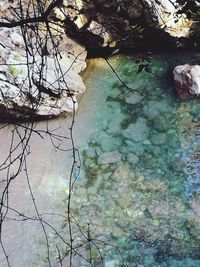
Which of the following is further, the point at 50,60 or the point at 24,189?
the point at 50,60

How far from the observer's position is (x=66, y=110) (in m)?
6.12

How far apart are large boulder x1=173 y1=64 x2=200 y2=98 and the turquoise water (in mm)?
147

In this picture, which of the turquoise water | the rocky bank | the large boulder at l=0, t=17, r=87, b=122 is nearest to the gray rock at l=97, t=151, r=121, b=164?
the turquoise water

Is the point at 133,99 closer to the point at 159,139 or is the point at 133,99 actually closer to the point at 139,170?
the point at 159,139

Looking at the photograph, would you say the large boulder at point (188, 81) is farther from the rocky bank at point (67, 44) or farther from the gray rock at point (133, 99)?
the rocky bank at point (67, 44)

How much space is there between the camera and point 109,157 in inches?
212

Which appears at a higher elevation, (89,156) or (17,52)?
(17,52)

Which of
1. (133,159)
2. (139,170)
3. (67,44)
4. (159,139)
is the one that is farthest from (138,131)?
(67,44)

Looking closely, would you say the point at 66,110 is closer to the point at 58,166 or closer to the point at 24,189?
the point at 58,166

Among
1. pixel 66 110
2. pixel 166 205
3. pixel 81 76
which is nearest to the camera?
pixel 166 205

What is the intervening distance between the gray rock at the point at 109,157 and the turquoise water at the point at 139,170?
13mm

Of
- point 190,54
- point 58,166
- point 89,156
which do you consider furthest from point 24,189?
point 190,54

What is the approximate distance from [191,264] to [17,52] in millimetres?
4026

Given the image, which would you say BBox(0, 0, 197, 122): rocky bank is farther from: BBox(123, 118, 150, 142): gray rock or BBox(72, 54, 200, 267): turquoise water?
BBox(123, 118, 150, 142): gray rock
